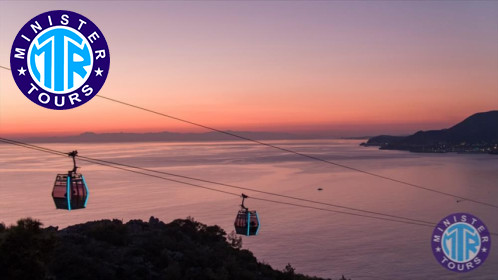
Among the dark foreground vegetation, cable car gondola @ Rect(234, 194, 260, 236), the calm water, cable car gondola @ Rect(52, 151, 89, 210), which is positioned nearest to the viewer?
the dark foreground vegetation

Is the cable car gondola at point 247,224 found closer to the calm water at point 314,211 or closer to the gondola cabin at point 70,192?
the gondola cabin at point 70,192

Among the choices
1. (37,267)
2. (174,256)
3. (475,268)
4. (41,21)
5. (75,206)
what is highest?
(41,21)

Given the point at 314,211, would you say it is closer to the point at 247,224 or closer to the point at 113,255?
the point at 247,224

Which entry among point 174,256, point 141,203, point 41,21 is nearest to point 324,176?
point 141,203

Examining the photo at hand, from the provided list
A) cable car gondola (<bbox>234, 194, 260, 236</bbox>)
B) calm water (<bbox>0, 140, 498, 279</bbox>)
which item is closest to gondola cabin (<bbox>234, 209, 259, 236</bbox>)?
cable car gondola (<bbox>234, 194, 260, 236</bbox>)

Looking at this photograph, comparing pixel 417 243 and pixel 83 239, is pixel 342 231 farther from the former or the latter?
pixel 83 239

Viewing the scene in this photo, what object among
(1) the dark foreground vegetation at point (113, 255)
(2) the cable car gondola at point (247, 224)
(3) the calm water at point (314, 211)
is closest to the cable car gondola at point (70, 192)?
(1) the dark foreground vegetation at point (113, 255)

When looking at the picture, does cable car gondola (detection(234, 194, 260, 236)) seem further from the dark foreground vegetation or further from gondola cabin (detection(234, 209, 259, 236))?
the dark foreground vegetation

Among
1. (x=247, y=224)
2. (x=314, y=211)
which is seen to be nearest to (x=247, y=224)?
(x=247, y=224)
